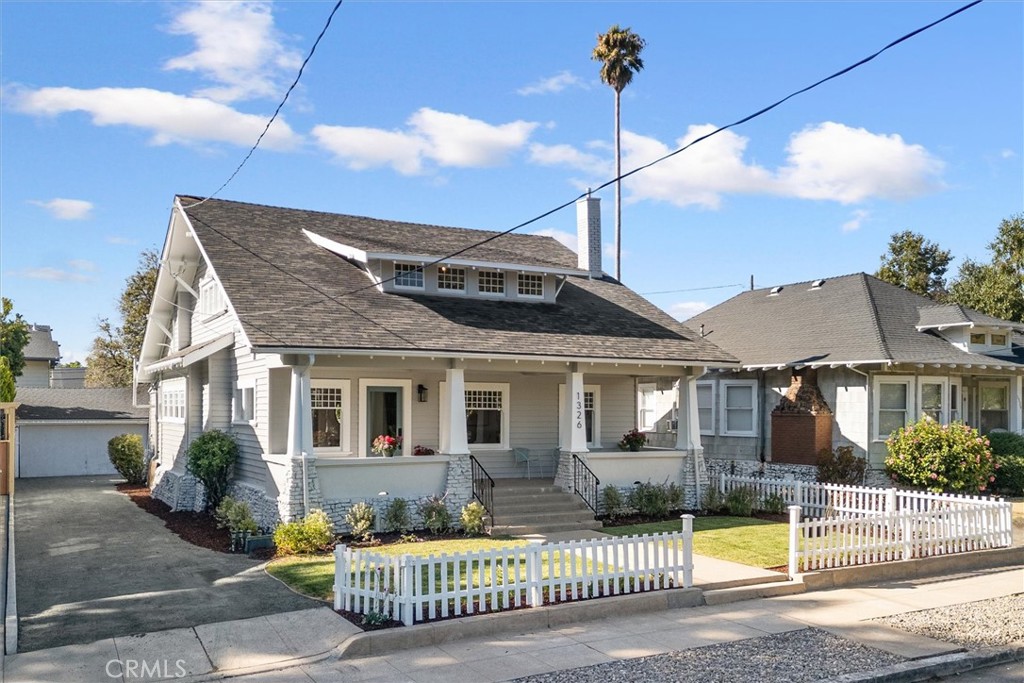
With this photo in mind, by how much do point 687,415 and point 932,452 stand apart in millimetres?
5849

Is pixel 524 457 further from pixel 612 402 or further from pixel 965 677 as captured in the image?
pixel 965 677

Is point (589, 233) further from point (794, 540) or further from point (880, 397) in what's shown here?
point (794, 540)

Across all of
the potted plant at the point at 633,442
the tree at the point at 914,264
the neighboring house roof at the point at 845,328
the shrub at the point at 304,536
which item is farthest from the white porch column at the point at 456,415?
the tree at the point at 914,264

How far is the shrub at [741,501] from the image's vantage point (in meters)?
19.2

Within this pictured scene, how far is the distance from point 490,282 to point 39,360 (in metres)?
44.0

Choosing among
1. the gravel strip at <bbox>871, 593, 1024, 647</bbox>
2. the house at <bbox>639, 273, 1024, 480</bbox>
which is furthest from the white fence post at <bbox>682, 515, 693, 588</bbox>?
the house at <bbox>639, 273, 1024, 480</bbox>

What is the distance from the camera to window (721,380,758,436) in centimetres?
2472

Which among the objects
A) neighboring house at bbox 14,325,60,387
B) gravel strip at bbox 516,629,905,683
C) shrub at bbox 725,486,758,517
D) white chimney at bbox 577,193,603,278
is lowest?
gravel strip at bbox 516,629,905,683

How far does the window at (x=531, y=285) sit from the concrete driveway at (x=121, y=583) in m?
9.74

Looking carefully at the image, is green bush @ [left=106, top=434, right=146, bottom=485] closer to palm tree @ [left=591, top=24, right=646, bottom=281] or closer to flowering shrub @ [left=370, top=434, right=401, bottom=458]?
flowering shrub @ [left=370, top=434, right=401, bottom=458]

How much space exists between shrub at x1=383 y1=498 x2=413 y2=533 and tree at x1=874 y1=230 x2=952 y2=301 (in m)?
39.9

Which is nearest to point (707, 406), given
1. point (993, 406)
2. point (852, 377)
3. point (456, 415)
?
point (852, 377)

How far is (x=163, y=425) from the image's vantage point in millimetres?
25266

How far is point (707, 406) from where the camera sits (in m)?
26.2
